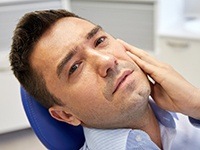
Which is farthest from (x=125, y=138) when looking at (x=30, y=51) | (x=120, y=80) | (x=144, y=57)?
(x=30, y=51)

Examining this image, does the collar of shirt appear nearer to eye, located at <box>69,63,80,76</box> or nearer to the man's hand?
the man's hand

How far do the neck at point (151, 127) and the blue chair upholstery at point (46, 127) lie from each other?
11.1 inches

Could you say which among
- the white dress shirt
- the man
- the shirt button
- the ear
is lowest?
the white dress shirt

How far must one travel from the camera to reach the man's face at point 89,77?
1033 mm

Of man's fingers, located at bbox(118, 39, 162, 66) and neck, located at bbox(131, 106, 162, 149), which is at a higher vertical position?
man's fingers, located at bbox(118, 39, 162, 66)

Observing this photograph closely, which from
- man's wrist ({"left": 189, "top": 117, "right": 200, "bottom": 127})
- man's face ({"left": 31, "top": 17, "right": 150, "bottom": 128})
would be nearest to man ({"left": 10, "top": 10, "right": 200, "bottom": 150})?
man's face ({"left": 31, "top": 17, "right": 150, "bottom": 128})

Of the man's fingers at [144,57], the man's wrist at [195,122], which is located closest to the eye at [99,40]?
the man's fingers at [144,57]

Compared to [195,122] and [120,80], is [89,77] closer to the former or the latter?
[120,80]

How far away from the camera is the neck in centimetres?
115

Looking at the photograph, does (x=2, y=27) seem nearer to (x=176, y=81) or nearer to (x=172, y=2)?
(x=172, y=2)

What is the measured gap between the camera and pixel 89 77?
3.46 ft

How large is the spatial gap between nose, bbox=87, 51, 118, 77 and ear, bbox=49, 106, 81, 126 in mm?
199

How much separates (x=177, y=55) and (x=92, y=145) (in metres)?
1.51

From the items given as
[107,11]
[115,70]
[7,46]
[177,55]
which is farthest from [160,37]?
[115,70]
